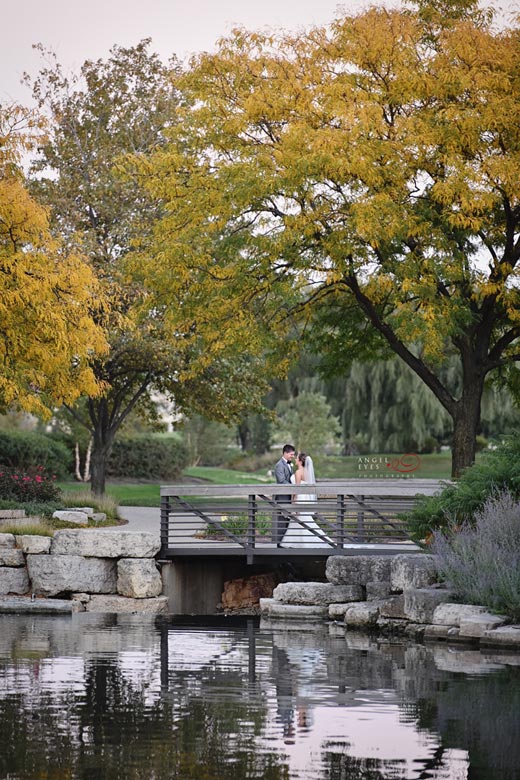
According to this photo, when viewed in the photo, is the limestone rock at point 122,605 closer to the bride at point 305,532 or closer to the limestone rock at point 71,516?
the bride at point 305,532

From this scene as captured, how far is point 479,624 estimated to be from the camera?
1437 centimetres

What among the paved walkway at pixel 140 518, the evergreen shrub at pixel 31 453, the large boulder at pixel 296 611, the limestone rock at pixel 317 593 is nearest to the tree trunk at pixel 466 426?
the limestone rock at pixel 317 593

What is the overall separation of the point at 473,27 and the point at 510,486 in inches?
392

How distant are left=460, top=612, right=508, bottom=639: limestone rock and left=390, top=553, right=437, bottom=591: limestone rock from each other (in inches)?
78.9

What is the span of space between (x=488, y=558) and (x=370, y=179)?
29.1ft

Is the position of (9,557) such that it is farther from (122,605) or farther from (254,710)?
(254,710)

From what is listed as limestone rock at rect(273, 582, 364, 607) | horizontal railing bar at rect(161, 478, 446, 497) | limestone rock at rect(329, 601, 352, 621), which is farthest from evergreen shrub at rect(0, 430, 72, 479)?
limestone rock at rect(329, 601, 352, 621)

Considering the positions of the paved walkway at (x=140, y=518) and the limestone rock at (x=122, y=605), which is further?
the paved walkway at (x=140, y=518)

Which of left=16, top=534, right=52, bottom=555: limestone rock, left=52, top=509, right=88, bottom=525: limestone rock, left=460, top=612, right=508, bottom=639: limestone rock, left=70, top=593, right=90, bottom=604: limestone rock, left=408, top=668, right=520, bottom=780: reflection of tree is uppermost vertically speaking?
left=52, top=509, right=88, bottom=525: limestone rock

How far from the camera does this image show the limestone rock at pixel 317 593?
18.3 metres

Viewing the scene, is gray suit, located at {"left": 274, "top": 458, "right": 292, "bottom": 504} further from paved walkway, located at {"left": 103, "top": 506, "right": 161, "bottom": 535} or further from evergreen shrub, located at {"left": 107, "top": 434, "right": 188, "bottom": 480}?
evergreen shrub, located at {"left": 107, "top": 434, "right": 188, "bottom": 480}

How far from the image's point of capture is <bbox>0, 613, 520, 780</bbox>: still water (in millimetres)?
7797

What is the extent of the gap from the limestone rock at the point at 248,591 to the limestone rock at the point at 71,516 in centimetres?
374

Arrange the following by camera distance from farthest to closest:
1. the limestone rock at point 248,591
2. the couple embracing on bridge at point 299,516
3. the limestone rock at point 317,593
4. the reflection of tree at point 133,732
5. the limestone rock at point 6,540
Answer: the limestone rock at point 248,591
the limestone rock at point 6,540
the couple embracing on bridge at point 299,516
the limestone rock at point 317,593
the reflection of tree at point 133,732
